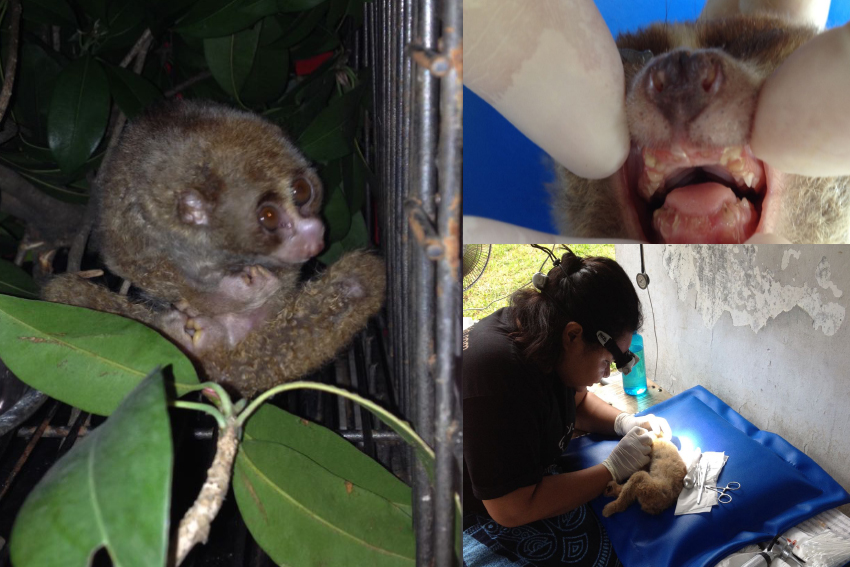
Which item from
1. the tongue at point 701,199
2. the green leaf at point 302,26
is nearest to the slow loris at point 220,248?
the green leaf at point 302,26

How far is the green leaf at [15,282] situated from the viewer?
109cm

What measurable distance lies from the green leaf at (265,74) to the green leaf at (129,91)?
21 centimetres

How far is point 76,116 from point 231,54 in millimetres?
345

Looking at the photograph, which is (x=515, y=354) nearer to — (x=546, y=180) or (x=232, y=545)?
(x=546, y=180)

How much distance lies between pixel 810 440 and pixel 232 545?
1024mm

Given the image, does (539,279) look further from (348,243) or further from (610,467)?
(348,243)

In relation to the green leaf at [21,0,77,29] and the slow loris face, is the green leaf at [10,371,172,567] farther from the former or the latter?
the green leaf at [21,0,77,29]

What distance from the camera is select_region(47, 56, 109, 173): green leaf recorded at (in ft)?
3.98

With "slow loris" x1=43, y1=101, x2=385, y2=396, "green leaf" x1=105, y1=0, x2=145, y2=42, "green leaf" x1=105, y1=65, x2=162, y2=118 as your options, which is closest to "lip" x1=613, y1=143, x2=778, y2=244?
"slow loris" x1=43, y1=101, x2=385, y2=396

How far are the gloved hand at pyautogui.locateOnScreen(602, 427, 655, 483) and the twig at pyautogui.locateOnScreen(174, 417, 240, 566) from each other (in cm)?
76

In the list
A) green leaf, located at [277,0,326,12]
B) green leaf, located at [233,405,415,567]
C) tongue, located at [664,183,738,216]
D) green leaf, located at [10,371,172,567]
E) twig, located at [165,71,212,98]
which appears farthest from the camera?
twig, located at [165,71,212,98]

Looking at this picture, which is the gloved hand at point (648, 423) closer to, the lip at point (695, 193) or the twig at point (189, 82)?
the lip at point (695, 193)

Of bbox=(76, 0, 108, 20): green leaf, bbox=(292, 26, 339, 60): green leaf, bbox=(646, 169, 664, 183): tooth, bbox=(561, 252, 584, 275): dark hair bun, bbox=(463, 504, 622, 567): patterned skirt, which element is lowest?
bbox=(463, 504, 622, 567): patterned skirt

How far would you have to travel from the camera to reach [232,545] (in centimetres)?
88
